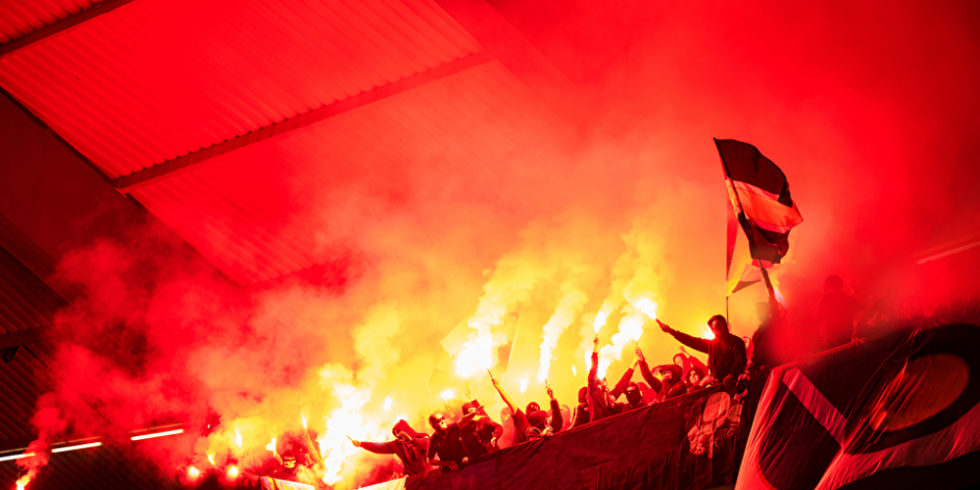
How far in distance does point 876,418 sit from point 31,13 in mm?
7691

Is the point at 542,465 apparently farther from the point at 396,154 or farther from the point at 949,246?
the point at 396,154

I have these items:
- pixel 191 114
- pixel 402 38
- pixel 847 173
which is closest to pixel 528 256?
pixel 402 38

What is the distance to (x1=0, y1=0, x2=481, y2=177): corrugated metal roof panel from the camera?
23.5ft

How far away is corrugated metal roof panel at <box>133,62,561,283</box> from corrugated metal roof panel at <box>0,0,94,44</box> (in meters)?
1.95

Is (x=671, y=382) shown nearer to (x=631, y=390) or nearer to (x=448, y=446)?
(x=631, y=390)

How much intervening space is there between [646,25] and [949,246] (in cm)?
306

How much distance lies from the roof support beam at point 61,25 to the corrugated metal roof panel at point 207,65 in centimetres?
5

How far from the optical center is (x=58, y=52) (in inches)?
309

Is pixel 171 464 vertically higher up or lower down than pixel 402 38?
lower down

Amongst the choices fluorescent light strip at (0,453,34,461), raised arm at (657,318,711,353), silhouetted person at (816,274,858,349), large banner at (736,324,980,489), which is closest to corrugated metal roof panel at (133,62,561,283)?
raised arm at (657,318,711,353)

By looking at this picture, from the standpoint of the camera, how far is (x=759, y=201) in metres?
5.38

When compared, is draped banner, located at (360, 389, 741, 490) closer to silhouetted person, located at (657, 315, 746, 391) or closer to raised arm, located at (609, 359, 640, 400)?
silhouetted person, located at (657, 315, 746, 391)

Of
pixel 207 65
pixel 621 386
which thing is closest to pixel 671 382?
pixel 621 386

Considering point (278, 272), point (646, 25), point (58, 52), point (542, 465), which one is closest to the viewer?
point (542, 465)
